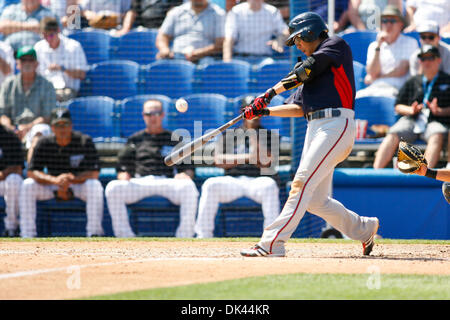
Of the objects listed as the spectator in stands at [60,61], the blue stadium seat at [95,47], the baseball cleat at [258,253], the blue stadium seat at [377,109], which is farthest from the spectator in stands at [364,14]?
the baseball cleat at [258,253]

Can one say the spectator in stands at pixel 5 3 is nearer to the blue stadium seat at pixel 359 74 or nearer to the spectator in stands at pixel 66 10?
the spectator in stands at pixel 66 10

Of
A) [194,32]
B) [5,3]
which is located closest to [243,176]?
[194,32]

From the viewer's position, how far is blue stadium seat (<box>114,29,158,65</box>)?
11289mm

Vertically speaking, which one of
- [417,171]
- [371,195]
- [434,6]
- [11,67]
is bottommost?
[371,195]

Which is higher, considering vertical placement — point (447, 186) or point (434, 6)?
point (434, 6)

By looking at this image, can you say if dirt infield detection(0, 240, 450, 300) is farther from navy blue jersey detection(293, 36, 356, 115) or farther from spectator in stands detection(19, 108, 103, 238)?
spectator in stands detection(19, 108, 103, 238)

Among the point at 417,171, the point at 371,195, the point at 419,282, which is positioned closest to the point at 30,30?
the point at 371,195

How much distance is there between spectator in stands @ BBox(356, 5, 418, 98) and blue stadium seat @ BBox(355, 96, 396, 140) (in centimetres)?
12

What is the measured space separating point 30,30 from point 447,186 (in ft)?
22.7

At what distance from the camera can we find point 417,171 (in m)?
6.34

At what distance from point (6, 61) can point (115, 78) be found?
1581 mm

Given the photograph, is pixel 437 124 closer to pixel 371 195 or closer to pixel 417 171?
pixel 371 195

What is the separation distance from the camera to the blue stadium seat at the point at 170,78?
1055cm

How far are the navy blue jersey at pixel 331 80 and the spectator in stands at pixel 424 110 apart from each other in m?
3.14
